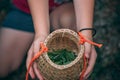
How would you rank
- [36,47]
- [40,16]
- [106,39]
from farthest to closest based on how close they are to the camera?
[106,39]
[40,16]
[36,47]

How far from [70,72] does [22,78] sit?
0.79 m

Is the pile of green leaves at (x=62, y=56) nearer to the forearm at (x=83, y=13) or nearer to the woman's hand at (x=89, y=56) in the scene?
the woman's hand at (x=89, y=56)

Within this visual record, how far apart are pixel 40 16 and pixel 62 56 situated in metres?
0.26

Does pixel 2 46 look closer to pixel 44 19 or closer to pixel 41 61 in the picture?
pixel 44 19

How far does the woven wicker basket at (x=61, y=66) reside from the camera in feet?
4.27

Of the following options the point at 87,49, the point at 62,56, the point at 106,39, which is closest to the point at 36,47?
the point at 62,56

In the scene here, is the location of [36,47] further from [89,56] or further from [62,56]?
[89,56]

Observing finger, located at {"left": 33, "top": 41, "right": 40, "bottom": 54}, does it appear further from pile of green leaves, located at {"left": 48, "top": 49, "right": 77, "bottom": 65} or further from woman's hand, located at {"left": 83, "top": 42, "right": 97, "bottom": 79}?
woman's hand, located at {"left": 83, "top": 42, "right": 97, "bottom": 79}

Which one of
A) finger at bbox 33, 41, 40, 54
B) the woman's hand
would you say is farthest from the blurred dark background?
finger at bbox 33, 41, 40, 54

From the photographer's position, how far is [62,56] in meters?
1.48

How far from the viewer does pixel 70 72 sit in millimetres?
1323

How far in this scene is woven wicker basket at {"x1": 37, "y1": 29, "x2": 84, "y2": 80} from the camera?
130cm

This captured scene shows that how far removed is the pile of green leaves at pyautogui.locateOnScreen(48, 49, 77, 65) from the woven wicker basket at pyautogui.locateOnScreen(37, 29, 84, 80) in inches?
0.9

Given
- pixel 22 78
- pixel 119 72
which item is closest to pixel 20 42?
pixel 22 78
